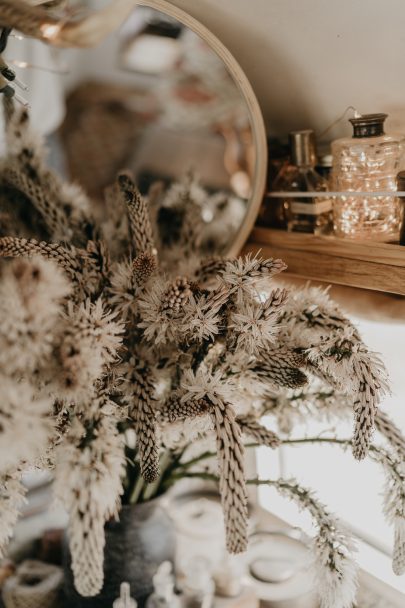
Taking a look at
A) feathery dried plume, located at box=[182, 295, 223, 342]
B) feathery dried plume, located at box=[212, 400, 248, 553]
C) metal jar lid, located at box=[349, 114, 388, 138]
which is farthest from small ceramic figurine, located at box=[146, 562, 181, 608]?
metal jar lid, located at box=[349, 114, 388, 138]

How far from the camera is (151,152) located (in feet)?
3.16

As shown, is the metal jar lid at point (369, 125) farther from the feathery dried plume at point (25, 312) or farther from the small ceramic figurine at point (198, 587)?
the small ceramic figurine at point (198, 587)

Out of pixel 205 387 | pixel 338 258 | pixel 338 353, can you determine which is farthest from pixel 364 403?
pixel 338 258

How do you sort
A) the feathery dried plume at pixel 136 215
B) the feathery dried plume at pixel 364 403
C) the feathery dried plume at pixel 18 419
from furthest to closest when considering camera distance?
the feathery dried plume at pixel 136 215 → the feathery dried plume at pixel 364 403 → the feathery dried plume at pixel 18 419

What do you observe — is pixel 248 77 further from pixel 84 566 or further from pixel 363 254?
pixel 84 566

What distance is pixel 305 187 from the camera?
0.79 metres

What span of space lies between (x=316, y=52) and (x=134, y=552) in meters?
0.73

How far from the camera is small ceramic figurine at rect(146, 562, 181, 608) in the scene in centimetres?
75

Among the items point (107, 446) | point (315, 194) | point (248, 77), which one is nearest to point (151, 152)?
point (248, 77)

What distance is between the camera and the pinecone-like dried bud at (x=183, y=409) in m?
0.55

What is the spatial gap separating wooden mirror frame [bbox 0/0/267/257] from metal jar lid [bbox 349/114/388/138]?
0.51 feet

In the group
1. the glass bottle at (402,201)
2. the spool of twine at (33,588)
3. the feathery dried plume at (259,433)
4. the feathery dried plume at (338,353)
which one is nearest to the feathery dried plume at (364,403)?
the feathery dried plume at (338,353)

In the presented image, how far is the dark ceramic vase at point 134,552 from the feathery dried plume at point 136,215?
0.35 m

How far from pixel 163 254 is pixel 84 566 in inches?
17.6
